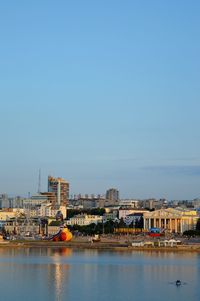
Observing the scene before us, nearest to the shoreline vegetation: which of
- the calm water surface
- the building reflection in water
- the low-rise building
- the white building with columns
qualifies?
the calm water surface

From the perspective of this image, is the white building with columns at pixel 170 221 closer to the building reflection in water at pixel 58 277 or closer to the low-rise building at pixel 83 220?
the low-rise building at pixel 83 220

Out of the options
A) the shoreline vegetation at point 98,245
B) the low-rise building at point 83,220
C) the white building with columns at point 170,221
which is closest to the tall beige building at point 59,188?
the low-rise building at point 83,220

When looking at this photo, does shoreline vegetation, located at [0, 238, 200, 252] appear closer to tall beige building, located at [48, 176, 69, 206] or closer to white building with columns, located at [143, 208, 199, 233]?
white building with columns, located at [143, 208, 199, 233]

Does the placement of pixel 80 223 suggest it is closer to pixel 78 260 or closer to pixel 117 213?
pixel 117 213

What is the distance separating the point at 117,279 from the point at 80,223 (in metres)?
48.8

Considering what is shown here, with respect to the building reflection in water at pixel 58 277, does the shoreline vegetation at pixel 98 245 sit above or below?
above

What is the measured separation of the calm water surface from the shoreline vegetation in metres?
8.33

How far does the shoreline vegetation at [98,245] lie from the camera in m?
50.0

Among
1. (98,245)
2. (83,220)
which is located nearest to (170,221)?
(83,220)

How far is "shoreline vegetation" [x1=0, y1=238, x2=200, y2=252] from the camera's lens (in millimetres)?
49969

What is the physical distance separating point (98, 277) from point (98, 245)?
22841 millimetres

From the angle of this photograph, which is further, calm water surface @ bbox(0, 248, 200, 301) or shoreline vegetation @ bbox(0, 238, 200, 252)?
shoreline vegetation @ bbox(0, 238, 200, 252)

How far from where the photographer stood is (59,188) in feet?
374

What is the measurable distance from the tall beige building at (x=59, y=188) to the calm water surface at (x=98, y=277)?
71.1 meters
